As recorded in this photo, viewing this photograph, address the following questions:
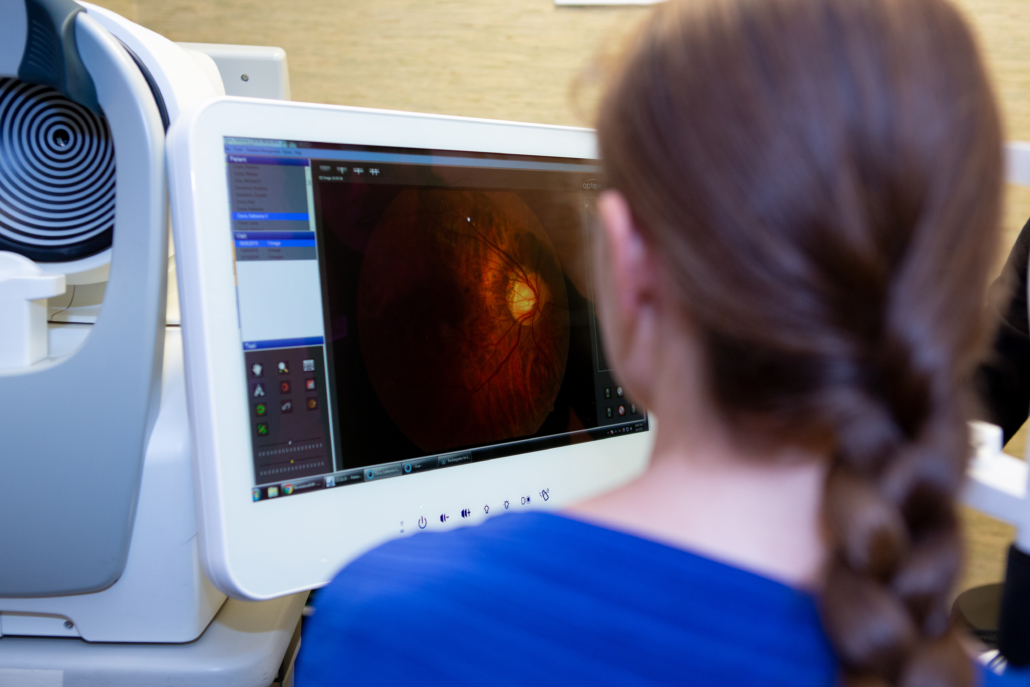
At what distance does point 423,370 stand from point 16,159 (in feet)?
1.21

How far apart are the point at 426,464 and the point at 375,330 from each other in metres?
0.12

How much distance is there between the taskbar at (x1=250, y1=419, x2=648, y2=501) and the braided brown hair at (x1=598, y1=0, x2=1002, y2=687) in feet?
1.04

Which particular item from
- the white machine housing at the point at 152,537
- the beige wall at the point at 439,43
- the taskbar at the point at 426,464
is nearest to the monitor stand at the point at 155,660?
the white machine housing at the point at 152,537

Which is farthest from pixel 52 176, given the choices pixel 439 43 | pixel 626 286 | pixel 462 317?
pixel 439 43

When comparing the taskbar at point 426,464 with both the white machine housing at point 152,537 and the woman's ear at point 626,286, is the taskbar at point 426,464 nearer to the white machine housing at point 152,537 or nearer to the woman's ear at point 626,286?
the white machine housing at point 152,537

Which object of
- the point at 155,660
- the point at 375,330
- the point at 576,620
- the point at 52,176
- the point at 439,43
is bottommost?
the point at 155,660

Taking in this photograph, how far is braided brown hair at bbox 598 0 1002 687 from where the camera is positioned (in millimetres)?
275

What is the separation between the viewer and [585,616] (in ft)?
0.98

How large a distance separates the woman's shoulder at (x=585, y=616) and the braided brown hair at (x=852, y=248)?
0.03 meters

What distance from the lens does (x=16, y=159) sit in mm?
555

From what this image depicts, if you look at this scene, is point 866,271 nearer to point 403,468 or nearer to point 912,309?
point 912,309

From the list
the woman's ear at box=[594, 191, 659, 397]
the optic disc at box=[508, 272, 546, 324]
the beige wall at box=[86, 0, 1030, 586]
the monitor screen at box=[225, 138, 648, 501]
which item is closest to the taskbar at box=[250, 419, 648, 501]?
the monitor screen at box=[225, 138, 648, 501]

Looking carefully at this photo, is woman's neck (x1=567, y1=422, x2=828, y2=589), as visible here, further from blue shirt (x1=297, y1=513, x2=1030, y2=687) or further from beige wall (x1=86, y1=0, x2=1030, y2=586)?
beige wall (x1=86, y1=0, x2=1030, y2=586)

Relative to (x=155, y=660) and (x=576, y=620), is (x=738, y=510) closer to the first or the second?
(x=576, y=620)
